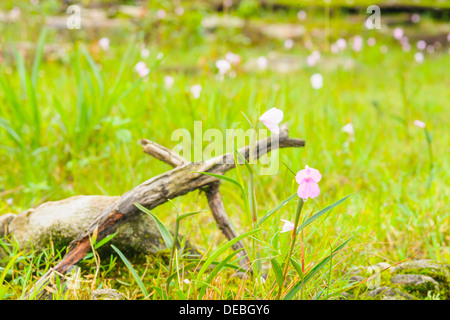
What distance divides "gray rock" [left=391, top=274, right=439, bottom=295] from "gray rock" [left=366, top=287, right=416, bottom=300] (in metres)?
0.03

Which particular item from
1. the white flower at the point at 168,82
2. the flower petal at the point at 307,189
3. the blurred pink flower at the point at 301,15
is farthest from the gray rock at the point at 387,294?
the blurred pink flower at the point at 301,15

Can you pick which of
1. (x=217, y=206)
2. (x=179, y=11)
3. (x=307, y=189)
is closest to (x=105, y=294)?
(x=217, y=206)

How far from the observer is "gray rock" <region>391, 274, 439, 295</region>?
4.16ft

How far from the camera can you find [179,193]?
4.24ft

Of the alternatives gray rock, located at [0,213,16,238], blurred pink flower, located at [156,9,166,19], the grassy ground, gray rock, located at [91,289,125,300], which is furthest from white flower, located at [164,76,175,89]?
gray rock, located at [91,289,125,300]

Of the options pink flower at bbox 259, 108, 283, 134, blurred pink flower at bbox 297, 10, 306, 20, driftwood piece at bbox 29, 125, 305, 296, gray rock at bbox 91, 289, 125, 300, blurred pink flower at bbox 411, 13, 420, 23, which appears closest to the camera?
pink flower at bbox 259, 108, 283, 134

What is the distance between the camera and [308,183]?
886 millimetres

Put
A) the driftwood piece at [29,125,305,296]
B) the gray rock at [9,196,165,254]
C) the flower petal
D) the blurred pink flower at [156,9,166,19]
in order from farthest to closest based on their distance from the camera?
the blurred pink flower at [156,9,166,19] < the gray rock at [9,196,165,254] < the driftwood piece at [29,125,305,296] < the flower petal

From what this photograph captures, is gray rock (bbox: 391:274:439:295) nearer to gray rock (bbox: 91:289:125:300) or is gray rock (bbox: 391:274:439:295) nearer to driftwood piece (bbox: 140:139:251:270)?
driftwood piece (bbox: 140:139:251:270)

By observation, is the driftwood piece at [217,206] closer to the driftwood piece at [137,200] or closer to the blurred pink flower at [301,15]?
the driftwood piece at [137,200]

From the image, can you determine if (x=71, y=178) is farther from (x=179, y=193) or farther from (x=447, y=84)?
(x=447, y=84)

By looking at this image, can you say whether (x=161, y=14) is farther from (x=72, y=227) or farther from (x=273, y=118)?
(x=273, y=118)
